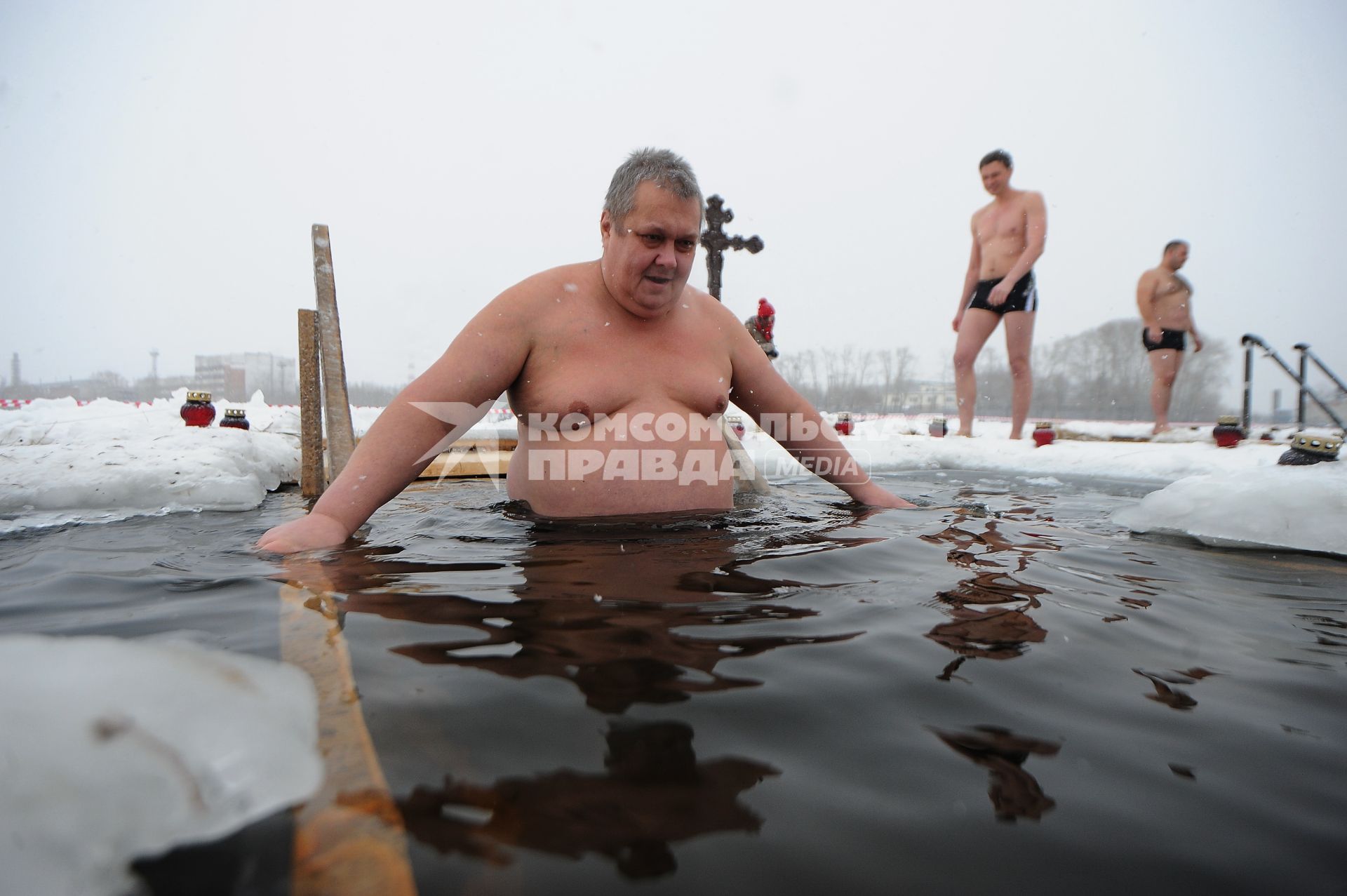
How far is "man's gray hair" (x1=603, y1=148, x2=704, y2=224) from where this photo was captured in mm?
2168

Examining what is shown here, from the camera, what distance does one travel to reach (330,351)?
3654 millimetres

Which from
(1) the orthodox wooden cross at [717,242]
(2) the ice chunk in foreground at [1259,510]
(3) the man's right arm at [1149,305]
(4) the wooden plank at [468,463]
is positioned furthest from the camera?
(1) the orthodox wooden cross at [717,242]

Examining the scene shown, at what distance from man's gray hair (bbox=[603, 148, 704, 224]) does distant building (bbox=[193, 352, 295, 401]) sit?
21.2 meters

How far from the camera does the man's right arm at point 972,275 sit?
688 cm

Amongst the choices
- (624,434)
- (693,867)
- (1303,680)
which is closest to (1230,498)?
(1303,680)

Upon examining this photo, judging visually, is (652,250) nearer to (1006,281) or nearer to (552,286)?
(552,286)

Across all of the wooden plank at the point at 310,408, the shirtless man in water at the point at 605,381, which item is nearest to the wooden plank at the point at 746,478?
the shirtless man in water at the point at 605,381

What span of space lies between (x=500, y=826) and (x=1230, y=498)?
8.43 feet

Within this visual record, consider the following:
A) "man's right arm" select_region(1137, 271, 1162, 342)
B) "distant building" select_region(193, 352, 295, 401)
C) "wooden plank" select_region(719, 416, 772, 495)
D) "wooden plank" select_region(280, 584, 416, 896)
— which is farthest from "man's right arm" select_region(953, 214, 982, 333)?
"distant building" select_region(193, 352, 295, 401)

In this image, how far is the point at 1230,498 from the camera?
216 cm

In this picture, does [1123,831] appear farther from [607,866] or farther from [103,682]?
[103,682]

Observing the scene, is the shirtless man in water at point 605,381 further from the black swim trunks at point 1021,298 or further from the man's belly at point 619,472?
the black swim trunks at point 1021,298

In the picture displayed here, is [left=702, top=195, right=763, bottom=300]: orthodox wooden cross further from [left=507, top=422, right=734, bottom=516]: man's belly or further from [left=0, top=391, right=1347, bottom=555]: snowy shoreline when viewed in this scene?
[left=507, top=422, right=734, bottom=516]: man's belly

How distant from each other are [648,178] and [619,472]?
99 centimetres
